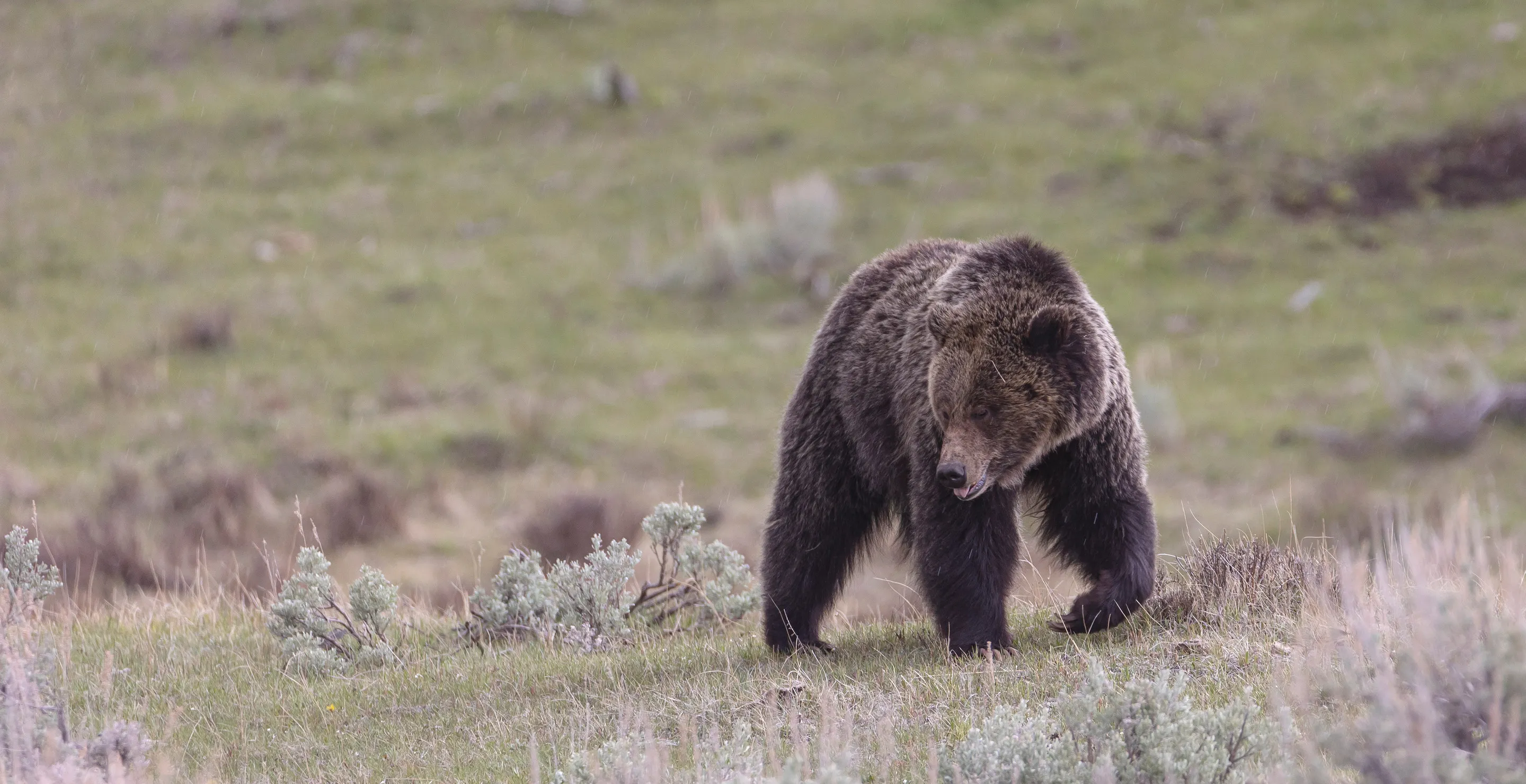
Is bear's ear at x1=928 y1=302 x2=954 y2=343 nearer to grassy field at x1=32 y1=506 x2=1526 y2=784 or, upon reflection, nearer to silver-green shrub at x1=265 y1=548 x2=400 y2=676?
grassy field at x1=32 y1=506 x2=1526 y2=784

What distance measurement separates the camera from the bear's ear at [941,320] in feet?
20.4

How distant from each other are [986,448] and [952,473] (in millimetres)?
307

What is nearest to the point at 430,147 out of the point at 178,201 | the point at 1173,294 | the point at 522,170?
the point at 522,170

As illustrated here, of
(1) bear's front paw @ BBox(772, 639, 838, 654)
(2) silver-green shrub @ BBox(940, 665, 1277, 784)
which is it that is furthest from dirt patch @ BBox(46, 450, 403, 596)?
(2) silver-green shrub @ BBox(940, 665, 1277, 784)

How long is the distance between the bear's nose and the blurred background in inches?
200

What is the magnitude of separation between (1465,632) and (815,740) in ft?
7.10

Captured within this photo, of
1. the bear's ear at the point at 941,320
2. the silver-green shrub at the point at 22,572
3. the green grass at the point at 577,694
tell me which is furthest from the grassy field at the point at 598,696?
the bear's ear at the point at 941,320

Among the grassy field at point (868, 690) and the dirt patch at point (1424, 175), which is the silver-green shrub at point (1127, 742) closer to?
the grassy field at point (868, 690)

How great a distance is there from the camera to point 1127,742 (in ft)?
14.5

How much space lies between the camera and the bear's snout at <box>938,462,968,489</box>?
569 centimetres

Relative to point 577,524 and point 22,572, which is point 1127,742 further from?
point 577,524

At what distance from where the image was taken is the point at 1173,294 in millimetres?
20984

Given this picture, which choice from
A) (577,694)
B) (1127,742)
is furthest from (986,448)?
(577,694)

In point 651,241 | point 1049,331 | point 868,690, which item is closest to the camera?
point 868,690
